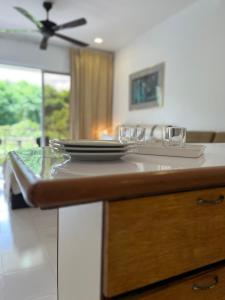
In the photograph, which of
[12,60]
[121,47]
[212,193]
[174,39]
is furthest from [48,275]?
[121,47]

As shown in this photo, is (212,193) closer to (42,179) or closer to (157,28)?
(42,179)

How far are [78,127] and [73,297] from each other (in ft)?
15.5

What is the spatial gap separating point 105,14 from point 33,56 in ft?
6.36

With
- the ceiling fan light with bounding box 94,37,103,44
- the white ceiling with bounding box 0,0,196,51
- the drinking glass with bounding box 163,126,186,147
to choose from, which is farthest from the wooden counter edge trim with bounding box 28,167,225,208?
the ceiling fan light with bounding box 94,37,103,44

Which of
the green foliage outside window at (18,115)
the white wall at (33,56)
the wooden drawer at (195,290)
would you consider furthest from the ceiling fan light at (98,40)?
the wooden drawer at (195,290)

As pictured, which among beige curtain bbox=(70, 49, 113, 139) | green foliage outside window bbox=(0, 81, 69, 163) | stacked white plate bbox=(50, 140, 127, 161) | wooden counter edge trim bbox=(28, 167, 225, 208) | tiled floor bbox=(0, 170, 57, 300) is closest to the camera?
wooden counter edge trim bbox=(28, 167, 225, 208)

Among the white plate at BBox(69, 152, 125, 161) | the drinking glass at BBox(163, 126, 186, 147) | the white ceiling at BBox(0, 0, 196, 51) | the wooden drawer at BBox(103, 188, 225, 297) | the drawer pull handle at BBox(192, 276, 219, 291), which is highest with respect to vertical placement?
the white ceiling at BBox(0, 0, 196, 51)

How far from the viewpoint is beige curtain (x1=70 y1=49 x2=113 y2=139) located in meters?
5.27

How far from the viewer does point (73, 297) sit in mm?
709

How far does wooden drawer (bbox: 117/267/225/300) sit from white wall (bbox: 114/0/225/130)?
2.63m

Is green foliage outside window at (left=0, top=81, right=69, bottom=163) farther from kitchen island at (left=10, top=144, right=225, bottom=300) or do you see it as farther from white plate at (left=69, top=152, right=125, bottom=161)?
kitchen island at (left=10, top=144, right=225, bottom=300)

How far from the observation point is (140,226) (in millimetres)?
544

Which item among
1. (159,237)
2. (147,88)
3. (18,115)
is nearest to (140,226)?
(159,237)

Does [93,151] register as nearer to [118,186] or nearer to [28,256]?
[118,186]
